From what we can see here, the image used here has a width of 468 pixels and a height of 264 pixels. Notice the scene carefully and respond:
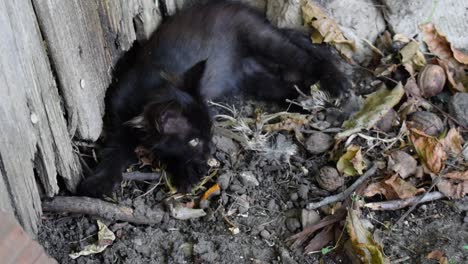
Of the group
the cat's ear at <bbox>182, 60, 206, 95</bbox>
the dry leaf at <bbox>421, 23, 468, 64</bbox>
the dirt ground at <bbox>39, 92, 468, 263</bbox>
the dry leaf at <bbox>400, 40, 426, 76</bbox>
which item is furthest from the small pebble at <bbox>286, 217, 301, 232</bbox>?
the dry leaf at <bbox>421, 23, 468, 64</bbox>

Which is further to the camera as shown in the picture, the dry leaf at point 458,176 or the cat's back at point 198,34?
the cat's back at point 198,34

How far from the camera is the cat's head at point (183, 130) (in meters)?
2.88

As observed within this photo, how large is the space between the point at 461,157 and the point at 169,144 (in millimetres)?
1389

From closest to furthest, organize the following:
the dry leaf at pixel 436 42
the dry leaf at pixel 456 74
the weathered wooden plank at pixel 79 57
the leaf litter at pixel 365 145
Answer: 1. the weathered wooden plank at pixel 79 57
2. the leaf litter at pixel 365 145
3. the dry leaf at pixel 456 74
4. the dry leaf at pixel 436 42

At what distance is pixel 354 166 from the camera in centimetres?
285

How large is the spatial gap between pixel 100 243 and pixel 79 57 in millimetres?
801

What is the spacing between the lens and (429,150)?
2896 millimetres

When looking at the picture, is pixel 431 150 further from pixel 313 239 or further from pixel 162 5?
pixel 162 5

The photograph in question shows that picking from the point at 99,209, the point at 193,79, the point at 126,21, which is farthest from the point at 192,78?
the point at 99,209

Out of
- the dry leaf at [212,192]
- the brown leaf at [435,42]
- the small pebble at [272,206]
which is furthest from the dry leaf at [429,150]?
the dry leaf at [212,192]

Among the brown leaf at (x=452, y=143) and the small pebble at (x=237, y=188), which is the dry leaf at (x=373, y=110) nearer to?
the brown leaf at (x=452, y=143)

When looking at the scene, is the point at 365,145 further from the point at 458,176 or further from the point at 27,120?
the point at 27,120

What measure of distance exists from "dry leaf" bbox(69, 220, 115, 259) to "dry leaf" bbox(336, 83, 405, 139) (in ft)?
3.83

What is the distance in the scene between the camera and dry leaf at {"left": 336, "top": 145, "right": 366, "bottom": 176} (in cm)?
285
